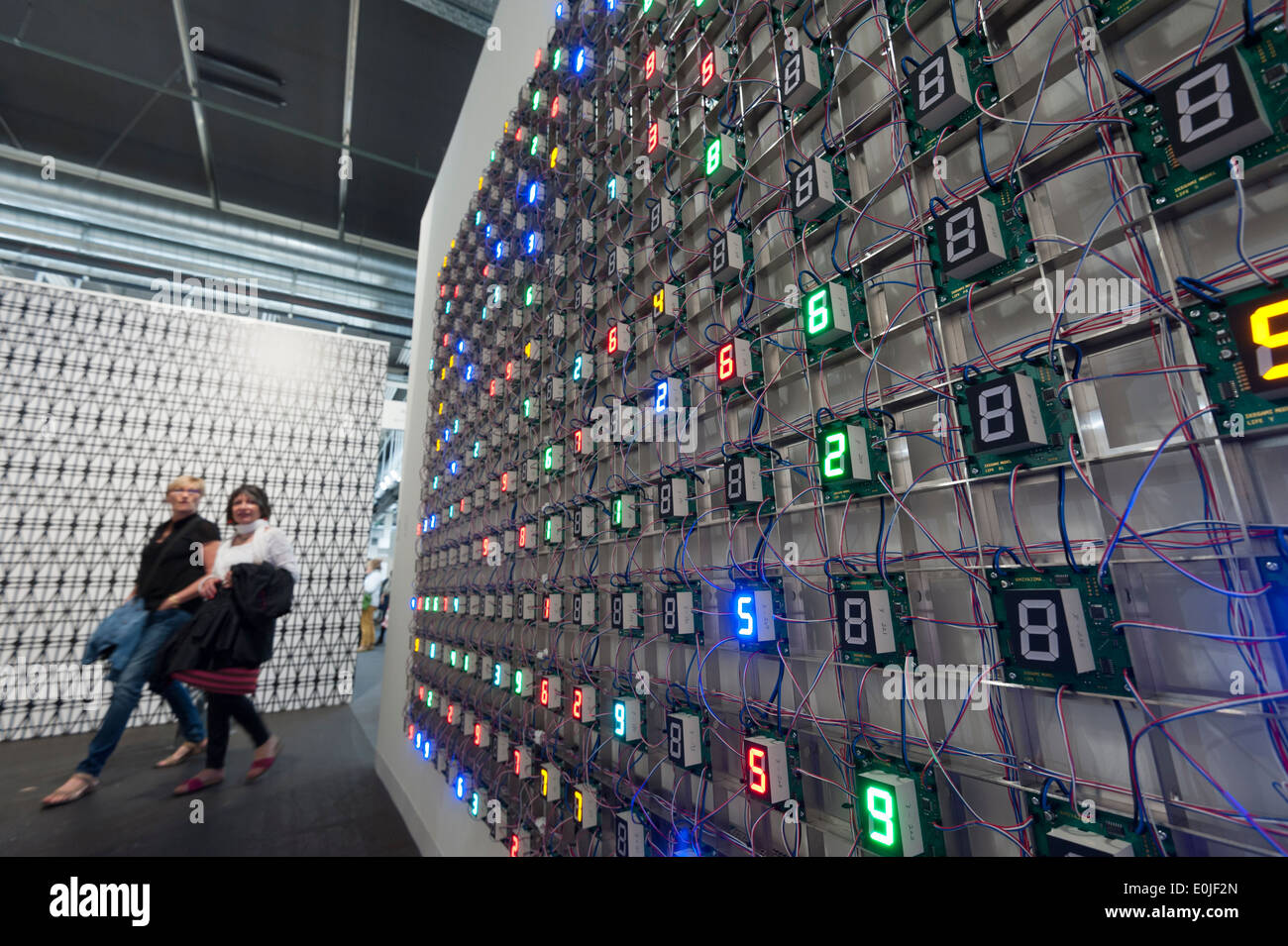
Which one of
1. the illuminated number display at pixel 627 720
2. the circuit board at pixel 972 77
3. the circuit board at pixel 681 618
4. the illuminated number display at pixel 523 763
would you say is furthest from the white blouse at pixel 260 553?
the circuit board at pixel 972 77

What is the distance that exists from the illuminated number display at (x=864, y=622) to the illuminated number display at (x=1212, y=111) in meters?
0.77

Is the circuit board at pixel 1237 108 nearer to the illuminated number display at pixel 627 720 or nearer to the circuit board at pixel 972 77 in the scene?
the circuit board at pixel 972 77

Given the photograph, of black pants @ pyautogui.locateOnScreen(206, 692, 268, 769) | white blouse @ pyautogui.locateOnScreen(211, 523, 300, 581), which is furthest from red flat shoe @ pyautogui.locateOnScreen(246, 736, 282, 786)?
white blouse @ pyautogui.locateOnScreen(211, 523, 300, 581)


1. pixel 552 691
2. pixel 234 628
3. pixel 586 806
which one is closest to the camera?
pixel 586 806

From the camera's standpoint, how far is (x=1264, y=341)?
678 mm

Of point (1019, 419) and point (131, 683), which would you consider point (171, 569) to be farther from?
point (1019, 419)

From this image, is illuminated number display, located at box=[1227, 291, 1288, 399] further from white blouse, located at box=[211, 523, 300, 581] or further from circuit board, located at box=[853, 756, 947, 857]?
white blouse, located at box=[211, 523, 300, 581]

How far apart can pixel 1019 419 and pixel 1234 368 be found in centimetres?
23

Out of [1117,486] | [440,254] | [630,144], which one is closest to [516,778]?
[1117,486]

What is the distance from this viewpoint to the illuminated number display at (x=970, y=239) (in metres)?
0.93

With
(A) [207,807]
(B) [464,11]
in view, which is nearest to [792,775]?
(A) [207,807]

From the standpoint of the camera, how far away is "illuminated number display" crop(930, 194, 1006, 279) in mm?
934
